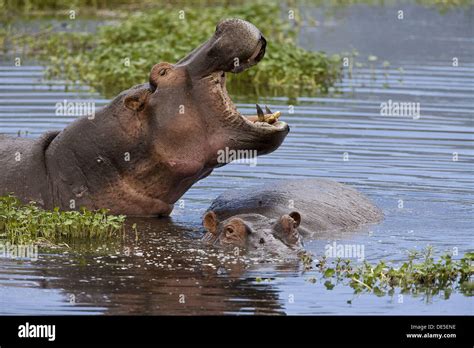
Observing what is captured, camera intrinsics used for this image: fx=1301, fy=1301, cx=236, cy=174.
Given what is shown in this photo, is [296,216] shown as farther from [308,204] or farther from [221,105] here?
[221,105]

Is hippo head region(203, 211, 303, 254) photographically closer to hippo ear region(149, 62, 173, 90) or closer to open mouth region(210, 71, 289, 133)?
open mouth region(210, 71, 289, 133)

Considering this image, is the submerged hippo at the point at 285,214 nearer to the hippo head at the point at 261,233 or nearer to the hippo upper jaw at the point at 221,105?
the hippo head at the point at 261,233

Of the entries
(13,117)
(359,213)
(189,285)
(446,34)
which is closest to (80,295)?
(189,285)

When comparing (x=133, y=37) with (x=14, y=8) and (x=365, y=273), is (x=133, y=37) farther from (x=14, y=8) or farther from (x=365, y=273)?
(x=365, y=273)

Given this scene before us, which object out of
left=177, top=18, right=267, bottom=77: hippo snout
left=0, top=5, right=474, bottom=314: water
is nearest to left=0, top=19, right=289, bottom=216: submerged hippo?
left=177, top=18, right=267, bottom=77: hippo snout

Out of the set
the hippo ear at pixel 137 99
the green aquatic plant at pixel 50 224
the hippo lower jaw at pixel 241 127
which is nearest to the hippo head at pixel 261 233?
the hippo lower jaw at pixel 241 127

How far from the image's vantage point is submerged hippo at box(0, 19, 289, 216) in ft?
30.8

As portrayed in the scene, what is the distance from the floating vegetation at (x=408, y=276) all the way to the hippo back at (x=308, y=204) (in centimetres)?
130

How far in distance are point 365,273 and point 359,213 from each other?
83.0 inches

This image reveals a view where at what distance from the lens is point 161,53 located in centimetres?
1731

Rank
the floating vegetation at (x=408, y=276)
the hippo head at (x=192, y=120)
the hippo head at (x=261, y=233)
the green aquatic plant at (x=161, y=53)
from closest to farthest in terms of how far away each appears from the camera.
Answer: the floating vegetation at (x=408, y=276) < the hippo head at (x=261, y=233) < the hippo head at (x=192, y=120) < the green aquatic plant at (x=161, y=53)

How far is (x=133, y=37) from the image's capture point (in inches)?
754

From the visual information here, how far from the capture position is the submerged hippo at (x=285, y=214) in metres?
9.02

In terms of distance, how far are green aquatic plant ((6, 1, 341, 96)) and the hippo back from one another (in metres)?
6.32
